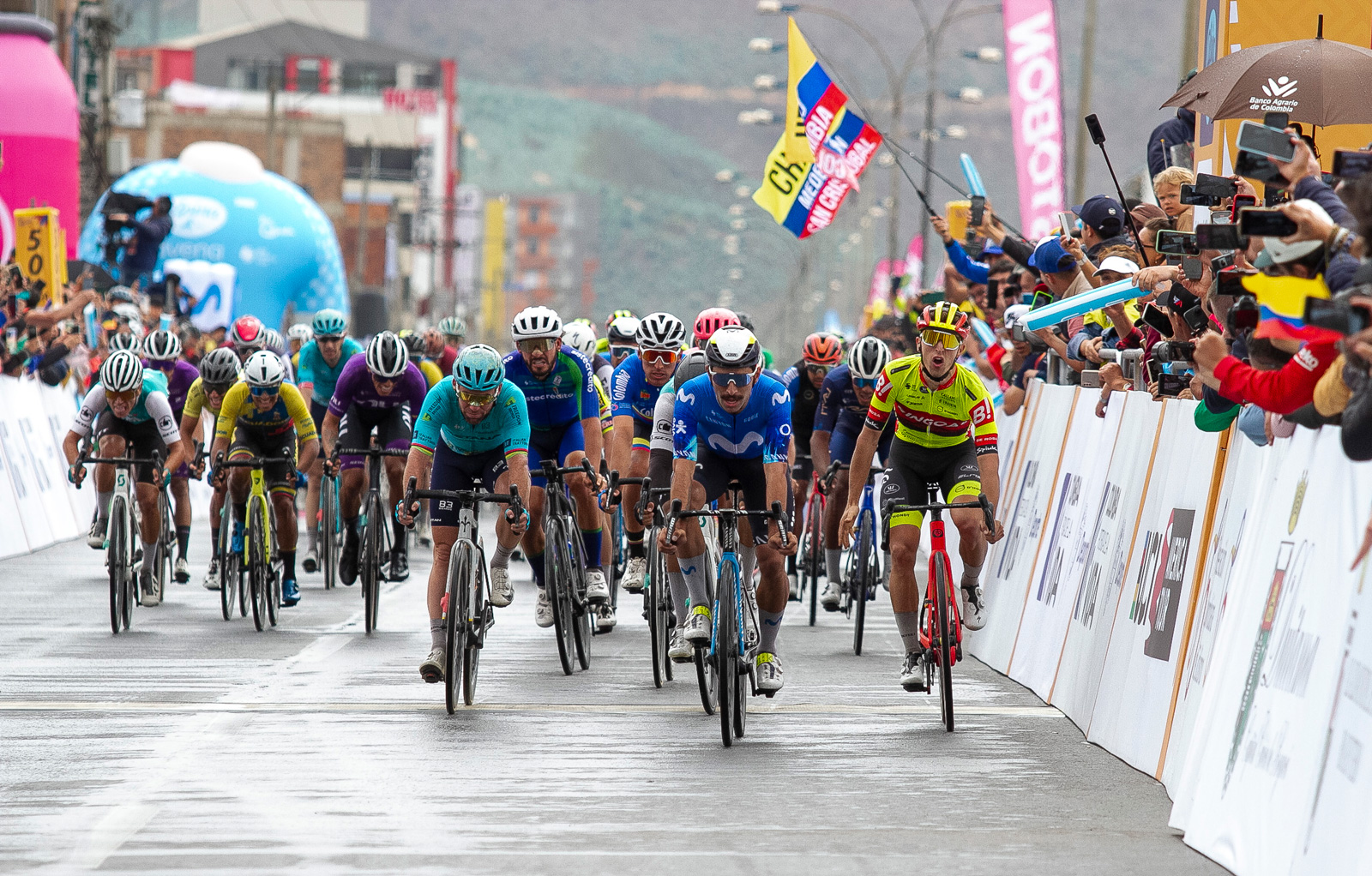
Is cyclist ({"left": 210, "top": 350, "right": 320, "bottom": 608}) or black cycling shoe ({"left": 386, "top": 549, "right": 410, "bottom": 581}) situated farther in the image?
black cycling shoe ({"left": 386, "top": 549, "right": 410, "bottom": 581})

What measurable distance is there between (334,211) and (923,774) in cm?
9549

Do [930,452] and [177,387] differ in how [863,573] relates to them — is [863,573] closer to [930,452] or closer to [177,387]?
[930,452]

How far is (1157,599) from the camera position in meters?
9.05

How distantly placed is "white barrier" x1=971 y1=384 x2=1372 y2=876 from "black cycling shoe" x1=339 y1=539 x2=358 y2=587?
5.38m

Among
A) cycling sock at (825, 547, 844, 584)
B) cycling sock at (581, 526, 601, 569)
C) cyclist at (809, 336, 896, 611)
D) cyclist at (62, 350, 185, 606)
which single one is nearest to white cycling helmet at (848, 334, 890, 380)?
cyclist at (809, 336, 896, 611)

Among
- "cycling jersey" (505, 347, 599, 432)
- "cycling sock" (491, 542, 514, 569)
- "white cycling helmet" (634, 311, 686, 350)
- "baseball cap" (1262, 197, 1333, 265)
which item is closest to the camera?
"baseball cap" (1262, 197, 1333, 265)

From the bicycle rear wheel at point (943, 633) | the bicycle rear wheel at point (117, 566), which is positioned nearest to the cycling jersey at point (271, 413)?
the bicycle rear wheel at point (117, 566)

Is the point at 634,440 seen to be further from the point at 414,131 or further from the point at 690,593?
the point at 414,131

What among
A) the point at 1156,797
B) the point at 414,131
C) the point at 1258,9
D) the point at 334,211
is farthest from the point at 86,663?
the point at 414,131

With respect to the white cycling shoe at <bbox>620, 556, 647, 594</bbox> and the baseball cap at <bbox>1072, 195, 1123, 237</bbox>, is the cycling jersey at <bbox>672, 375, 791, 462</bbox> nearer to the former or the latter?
the white cycling shoe at <bbox>620, 556, 647, 594</bbox>

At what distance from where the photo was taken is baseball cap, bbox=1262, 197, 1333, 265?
6.52 meters

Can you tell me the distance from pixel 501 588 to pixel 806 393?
4.60 metres

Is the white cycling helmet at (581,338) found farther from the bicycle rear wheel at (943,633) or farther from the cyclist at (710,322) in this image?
the bicycle rear wheel at (943,633)

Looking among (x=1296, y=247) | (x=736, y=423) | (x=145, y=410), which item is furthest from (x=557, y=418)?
(x=1296, y=247)
